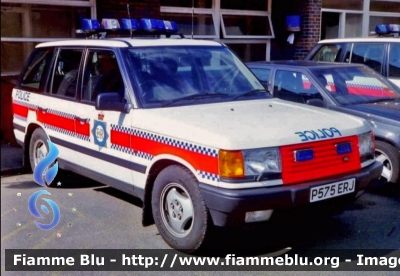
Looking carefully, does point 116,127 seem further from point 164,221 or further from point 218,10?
point 218,10

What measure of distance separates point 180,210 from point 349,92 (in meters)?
3.14

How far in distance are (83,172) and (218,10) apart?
22.1ft

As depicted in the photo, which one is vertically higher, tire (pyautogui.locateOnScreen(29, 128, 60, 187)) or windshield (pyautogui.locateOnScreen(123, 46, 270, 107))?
windshield (pyautogui.locateOnScreen(123, 46, 270, 107))

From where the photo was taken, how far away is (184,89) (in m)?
4.88

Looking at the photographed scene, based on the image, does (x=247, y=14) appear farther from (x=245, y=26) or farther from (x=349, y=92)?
(x=349, y=92)

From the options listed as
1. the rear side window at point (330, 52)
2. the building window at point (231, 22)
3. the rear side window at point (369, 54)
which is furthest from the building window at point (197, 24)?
the rear side window at point (369, 54)

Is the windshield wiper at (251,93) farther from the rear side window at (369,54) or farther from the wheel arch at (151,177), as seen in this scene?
the rear side window at (369,54)

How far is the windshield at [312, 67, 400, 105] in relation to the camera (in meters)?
6.32

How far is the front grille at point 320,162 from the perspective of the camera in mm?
3979

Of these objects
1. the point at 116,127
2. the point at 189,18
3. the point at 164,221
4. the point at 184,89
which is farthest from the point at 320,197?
the point at 189,18

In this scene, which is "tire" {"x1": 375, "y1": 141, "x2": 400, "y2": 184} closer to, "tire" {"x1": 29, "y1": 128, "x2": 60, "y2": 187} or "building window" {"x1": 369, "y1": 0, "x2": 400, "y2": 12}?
"tire" {"x1": 29, "y1": 128, "x2": 60, "y2": 187}

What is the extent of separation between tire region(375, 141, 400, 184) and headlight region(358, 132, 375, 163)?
3.86 ft

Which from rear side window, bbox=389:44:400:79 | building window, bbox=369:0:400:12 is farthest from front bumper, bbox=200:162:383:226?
building window, bbox=369:0:400:12

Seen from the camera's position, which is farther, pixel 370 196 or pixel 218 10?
pixel 218 10
